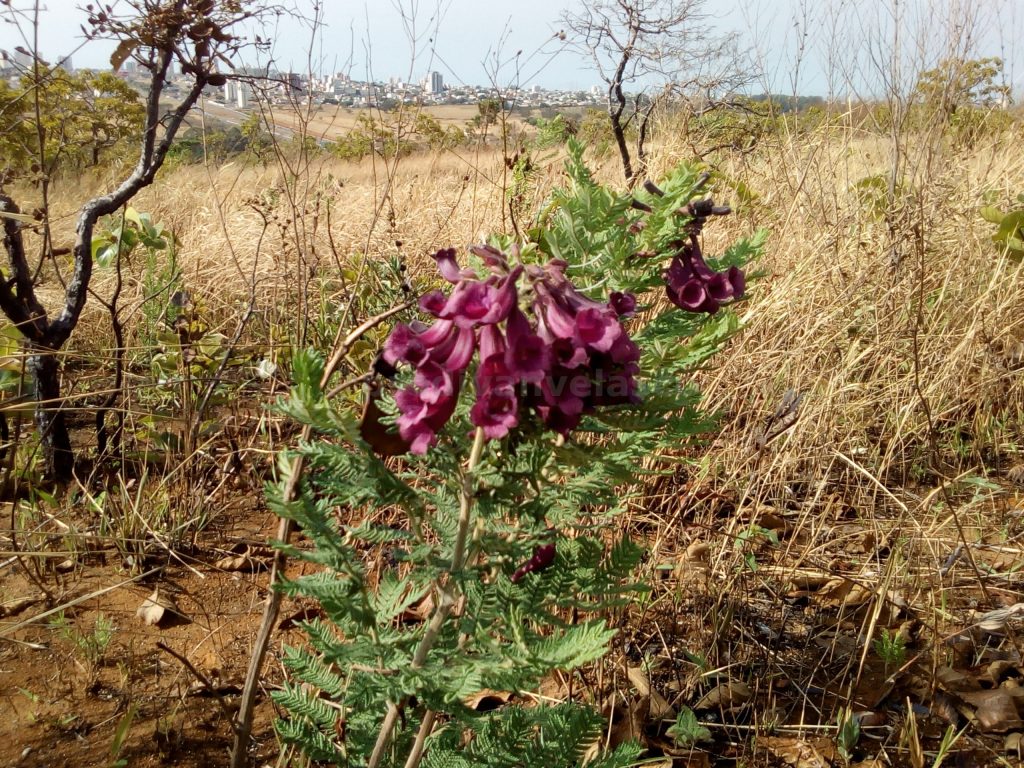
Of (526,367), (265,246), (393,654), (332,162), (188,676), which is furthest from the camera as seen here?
(332,162)

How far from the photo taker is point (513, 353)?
84 cm

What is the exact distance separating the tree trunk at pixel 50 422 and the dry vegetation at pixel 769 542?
0.16 meters

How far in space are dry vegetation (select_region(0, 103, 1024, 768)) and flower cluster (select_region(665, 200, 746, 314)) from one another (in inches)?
22.4

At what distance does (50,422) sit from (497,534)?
77.1 inches

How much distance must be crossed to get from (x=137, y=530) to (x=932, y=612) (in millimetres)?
2260

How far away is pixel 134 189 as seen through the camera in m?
2.45

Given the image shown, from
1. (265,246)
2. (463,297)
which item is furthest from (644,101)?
(463,297)

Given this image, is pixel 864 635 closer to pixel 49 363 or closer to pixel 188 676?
pixel 188 676

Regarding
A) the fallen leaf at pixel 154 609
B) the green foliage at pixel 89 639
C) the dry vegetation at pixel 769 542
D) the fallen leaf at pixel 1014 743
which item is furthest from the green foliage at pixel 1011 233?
the green foliage at pixel 89 639

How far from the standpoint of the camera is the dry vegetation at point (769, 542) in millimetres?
1806

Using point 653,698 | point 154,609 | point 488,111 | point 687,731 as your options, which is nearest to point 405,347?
point 687,731

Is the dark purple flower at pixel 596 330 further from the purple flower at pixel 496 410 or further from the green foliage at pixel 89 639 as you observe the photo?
the green foliage at pixel 89 639

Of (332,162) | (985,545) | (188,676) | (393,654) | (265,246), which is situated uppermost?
(332,162)

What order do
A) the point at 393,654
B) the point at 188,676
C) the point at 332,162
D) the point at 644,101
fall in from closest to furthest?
the point at 393,654 < the point at 188,676 < the point at 644,101 < the point at 332,162
